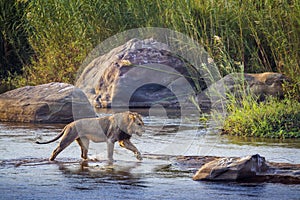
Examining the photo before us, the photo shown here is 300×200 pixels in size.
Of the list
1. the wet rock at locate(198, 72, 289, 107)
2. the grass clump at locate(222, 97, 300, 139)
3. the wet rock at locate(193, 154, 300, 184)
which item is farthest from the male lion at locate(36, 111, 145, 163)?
the wet rock at locate(198, 72, 289, 107)

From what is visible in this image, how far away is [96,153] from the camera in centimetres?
1082

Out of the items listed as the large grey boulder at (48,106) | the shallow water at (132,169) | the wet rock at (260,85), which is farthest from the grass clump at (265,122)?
the large grey boulder at (48,106)

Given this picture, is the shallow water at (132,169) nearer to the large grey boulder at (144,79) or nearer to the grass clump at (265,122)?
the grass clump at (265,122)

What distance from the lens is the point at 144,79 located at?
57.1ft

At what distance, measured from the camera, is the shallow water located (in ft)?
25.9

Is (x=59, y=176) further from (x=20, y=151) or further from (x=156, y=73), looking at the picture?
(x=156, y=73)

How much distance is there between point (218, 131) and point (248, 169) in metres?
4.34

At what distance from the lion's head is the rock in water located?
4.89 feet

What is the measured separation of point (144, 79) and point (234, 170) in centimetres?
904

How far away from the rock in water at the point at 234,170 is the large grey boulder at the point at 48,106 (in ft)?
20.4

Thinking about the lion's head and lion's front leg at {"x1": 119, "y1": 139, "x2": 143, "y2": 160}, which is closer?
the lion's head

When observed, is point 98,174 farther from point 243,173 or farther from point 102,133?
point 243,173

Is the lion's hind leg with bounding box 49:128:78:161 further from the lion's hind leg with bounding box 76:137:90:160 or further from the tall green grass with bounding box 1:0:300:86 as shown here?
the tall green grass with bounding box 1:0:300:86

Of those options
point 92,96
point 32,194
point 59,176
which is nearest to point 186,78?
point 92,96
